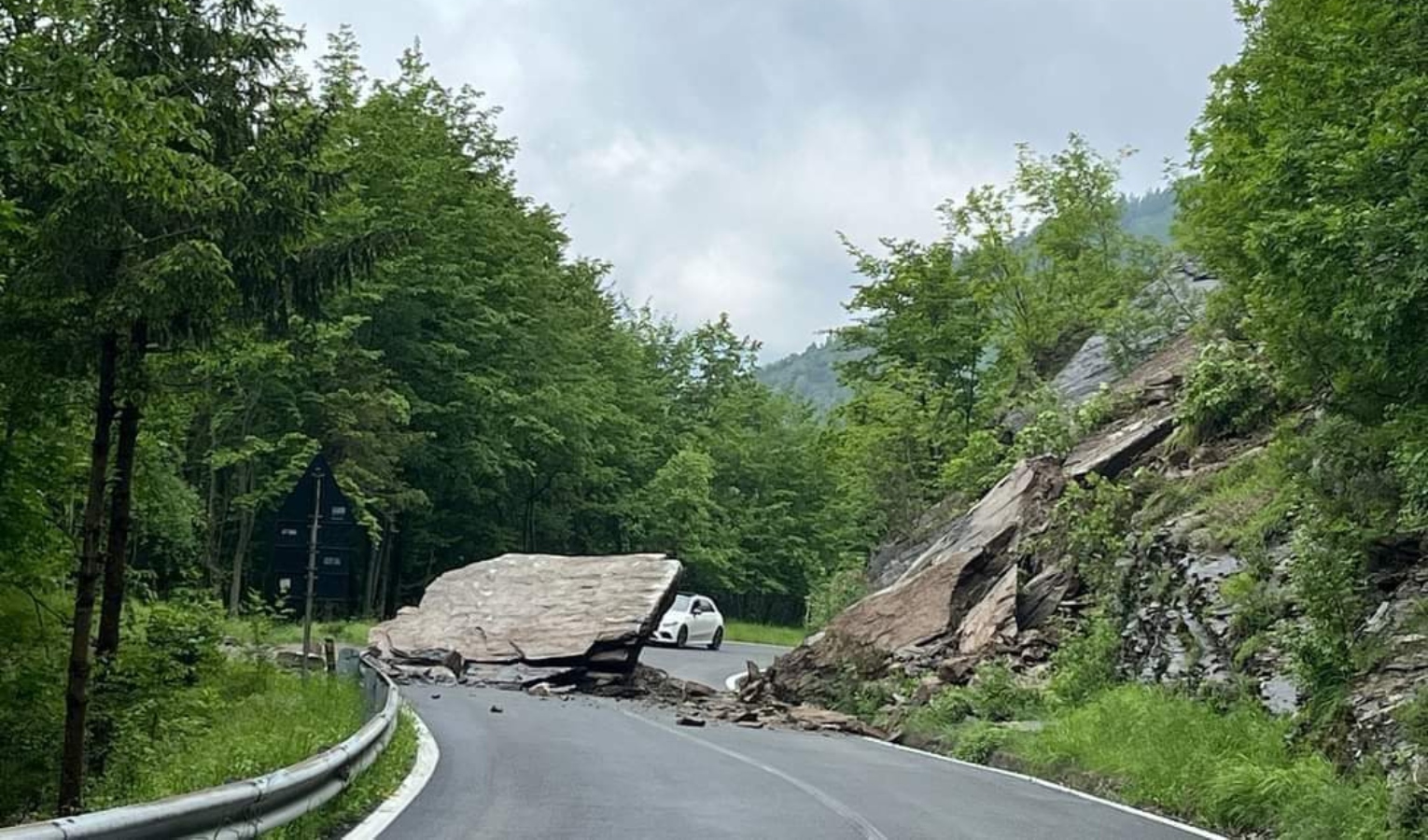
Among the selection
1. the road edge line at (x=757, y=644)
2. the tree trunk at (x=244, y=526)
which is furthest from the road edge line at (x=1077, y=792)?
the road edge line at (x=757, y=644)

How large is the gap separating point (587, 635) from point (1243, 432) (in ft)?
40.5

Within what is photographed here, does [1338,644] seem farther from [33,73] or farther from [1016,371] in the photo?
[1016,371]

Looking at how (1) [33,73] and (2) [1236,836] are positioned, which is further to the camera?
(2) [1236,836]

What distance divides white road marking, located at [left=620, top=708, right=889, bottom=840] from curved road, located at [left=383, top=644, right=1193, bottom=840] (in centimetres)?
2

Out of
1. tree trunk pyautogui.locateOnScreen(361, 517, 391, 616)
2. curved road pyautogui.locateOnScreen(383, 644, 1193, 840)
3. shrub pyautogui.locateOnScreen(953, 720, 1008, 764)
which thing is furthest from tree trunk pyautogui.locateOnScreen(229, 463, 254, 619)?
shrub pyautogui.locateOnScreen(953, 720, 1008, 764)

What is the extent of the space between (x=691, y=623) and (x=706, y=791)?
26471mm

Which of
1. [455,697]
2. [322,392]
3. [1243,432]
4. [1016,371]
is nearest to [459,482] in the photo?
[322,392]

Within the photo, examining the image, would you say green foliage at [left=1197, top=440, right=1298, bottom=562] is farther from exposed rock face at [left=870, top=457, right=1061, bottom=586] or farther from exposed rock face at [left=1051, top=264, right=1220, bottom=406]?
exposed rock face at [left=1051, top=264, right=1220, bottom=406]

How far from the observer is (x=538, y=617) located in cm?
2573

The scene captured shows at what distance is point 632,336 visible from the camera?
63.4m

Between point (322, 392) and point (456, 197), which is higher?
point (456, 197)

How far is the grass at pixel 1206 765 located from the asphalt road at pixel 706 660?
12.3 meters

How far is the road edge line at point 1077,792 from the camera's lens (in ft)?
33.4

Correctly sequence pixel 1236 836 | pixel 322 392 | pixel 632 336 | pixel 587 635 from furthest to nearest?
pixel 632 336, pixel 322 392, pixel 587 635, pixel 1236 836
